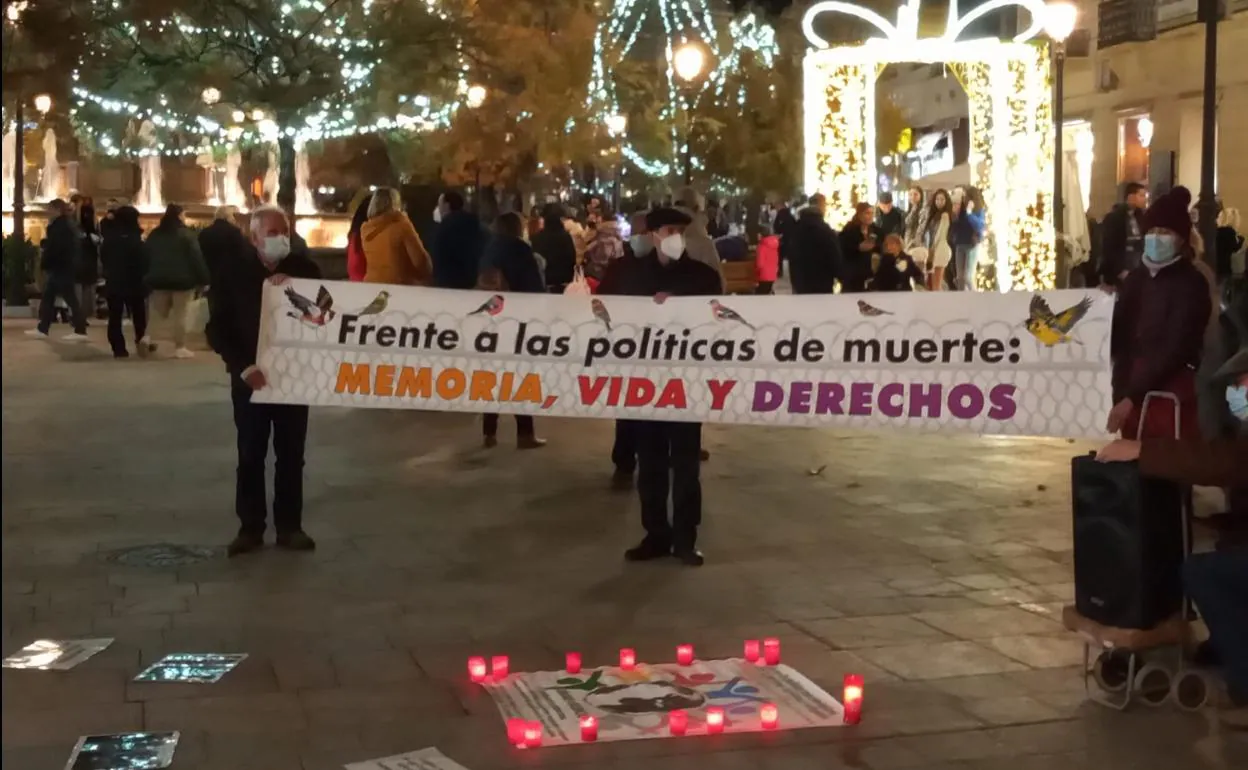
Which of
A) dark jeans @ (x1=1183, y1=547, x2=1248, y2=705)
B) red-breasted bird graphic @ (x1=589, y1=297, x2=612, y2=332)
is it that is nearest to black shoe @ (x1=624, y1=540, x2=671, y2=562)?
red-breasted bird graphic @ (x1=589, y1=297, x2=612, y2=332)

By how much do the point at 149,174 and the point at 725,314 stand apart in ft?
113

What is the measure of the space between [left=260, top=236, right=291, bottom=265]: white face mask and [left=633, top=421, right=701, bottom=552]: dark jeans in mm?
2150

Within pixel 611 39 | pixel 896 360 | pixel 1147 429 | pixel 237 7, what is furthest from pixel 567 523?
pixel 611 39

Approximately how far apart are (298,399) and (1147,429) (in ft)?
13.8

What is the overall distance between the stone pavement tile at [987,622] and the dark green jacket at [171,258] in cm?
1326

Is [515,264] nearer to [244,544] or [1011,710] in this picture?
[244,544]

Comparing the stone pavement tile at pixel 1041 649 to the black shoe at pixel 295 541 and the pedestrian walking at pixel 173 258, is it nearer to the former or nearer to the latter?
the black shoe at pixel 295 541

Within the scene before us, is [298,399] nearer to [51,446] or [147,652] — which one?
[147,652]

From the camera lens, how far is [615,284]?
8.57m

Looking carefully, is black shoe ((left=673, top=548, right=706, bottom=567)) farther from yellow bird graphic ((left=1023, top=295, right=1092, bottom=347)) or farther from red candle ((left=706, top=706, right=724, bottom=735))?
red candle ((left=706, top=706, right=724, bottom=735))

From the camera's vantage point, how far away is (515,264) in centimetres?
1191

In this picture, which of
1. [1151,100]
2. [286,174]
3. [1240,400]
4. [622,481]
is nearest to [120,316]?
[286,174]

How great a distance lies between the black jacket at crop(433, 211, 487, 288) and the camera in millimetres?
13758

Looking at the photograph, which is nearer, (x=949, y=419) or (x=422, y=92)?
(x=949, y=419)
